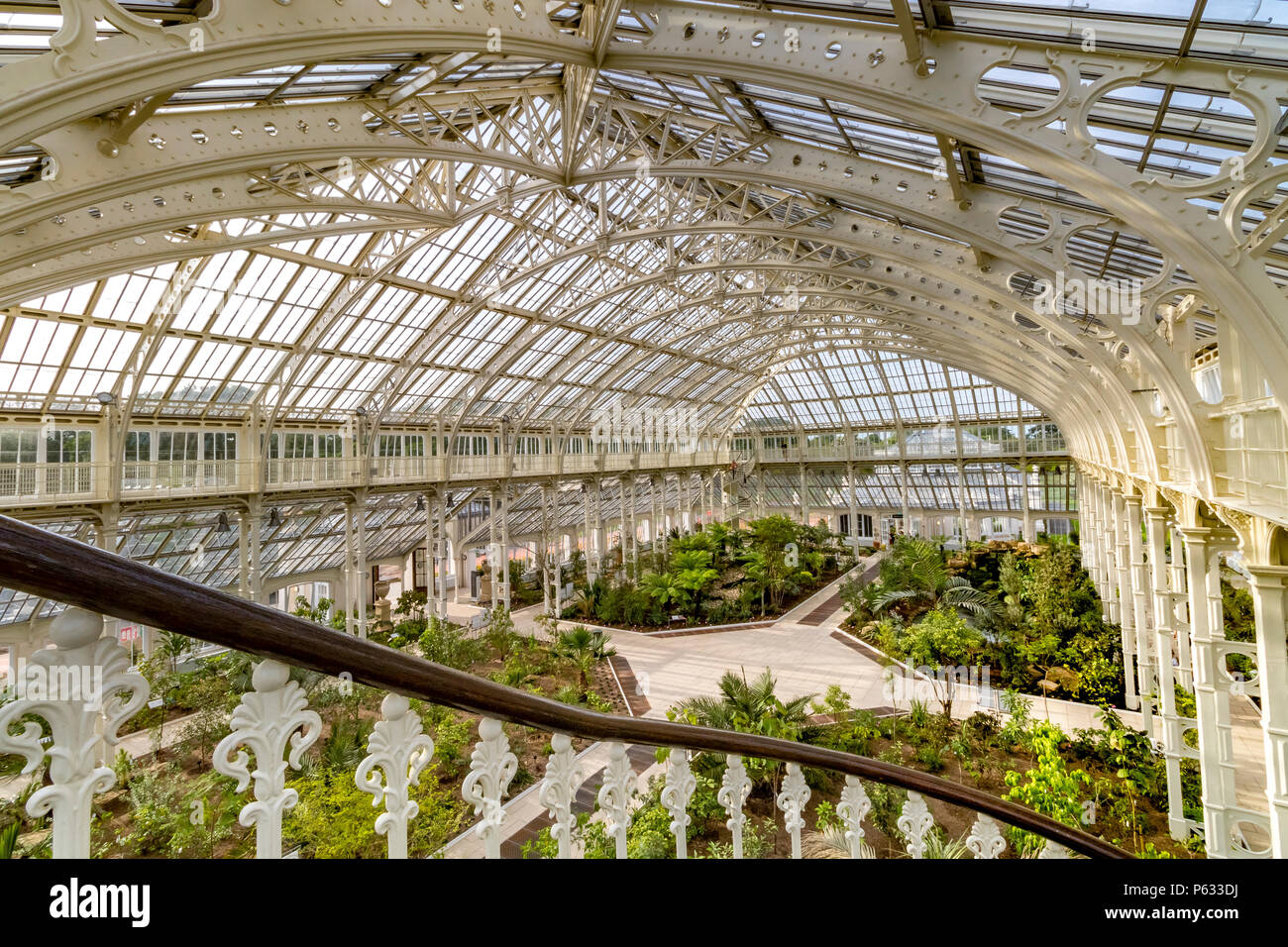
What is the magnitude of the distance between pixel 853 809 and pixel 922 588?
22720 mm

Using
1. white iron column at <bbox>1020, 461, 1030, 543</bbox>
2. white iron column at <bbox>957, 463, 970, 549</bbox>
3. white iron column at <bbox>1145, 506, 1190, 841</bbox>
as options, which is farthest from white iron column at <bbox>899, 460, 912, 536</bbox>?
white iron column at <bbox>1145, 506, 1190, 841</bbox>

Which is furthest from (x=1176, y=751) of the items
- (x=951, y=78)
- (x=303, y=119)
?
(x=303, y=119)

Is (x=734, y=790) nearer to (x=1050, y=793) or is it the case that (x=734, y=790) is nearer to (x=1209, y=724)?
(x=1050, y=793)

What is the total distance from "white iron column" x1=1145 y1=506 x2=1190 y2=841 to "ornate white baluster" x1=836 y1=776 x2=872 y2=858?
998 cm

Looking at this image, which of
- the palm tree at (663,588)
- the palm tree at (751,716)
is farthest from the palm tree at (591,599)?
the palm tree at (751,716)

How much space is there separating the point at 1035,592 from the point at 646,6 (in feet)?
65.4

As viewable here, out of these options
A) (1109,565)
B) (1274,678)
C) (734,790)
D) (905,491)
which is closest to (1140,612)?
(1274,678)

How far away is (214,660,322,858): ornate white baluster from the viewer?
4.20ft

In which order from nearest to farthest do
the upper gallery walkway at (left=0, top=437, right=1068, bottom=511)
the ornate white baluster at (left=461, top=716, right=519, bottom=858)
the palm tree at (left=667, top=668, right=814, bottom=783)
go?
the ornate white baluster at (left=461, top=716, right=519, bottom=858) → the palm tree at (left=667, top=668, right=814, bottom=783) → the upper gallery walkway at (left=0, top=437, right=1068, bottom=511)

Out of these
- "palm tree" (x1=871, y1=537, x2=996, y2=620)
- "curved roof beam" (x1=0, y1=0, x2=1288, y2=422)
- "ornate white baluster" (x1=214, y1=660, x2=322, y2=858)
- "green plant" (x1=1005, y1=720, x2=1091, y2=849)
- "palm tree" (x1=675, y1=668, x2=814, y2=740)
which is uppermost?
"curved roof beam" (x1=0, y1=0, x2=1288, y2=422)

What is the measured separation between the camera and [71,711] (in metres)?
1.09

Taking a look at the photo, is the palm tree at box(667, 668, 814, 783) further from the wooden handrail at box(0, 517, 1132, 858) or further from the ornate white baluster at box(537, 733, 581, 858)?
the wooden handrail at box(0, 517, 1132, 858)

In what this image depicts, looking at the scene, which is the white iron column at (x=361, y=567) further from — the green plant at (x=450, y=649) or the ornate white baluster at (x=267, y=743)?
the ornate white baluster at (x=267, y=743)

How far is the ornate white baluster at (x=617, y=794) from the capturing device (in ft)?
6.50
